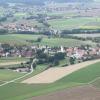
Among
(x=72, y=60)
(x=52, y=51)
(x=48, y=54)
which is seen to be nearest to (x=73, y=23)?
(x=52, y=51)

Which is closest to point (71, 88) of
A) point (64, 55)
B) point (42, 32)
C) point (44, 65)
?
point (44, 65)

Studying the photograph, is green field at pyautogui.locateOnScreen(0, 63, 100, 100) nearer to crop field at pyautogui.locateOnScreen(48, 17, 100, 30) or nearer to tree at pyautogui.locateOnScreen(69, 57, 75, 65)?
tree at pyautogui.locateOnScreen(69, 57, 75, 65)

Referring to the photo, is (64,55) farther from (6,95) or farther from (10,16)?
(10,16)

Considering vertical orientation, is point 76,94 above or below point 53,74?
below

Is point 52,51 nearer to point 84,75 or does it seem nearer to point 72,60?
point 72,60

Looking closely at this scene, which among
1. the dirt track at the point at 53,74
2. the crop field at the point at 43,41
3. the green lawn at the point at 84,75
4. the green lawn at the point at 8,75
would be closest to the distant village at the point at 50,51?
the crop field at the point at 43,41

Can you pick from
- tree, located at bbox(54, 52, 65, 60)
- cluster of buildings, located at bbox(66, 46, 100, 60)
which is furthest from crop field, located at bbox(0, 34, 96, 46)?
tree, located at bbox(54, 52, 65, 60)
